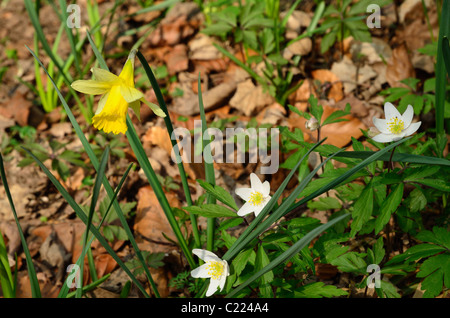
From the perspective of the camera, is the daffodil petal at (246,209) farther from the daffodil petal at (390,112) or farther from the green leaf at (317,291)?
the daffodil petal at (390,112)

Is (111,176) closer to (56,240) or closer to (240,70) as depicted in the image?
(56,240)

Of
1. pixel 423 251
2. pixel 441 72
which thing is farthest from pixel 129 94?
pixel 441 72

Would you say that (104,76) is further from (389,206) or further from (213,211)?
(389,206)

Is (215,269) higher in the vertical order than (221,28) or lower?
lower

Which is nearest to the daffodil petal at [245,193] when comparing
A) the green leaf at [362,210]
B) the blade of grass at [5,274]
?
the green leaf at [362,210]

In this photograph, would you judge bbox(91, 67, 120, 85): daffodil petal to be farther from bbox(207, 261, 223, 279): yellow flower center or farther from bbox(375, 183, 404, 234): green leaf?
bbox(375, 183, 404, 234): green leaf

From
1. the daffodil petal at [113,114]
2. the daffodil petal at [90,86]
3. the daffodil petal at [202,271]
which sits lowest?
the daffodil petal at [202,271]
